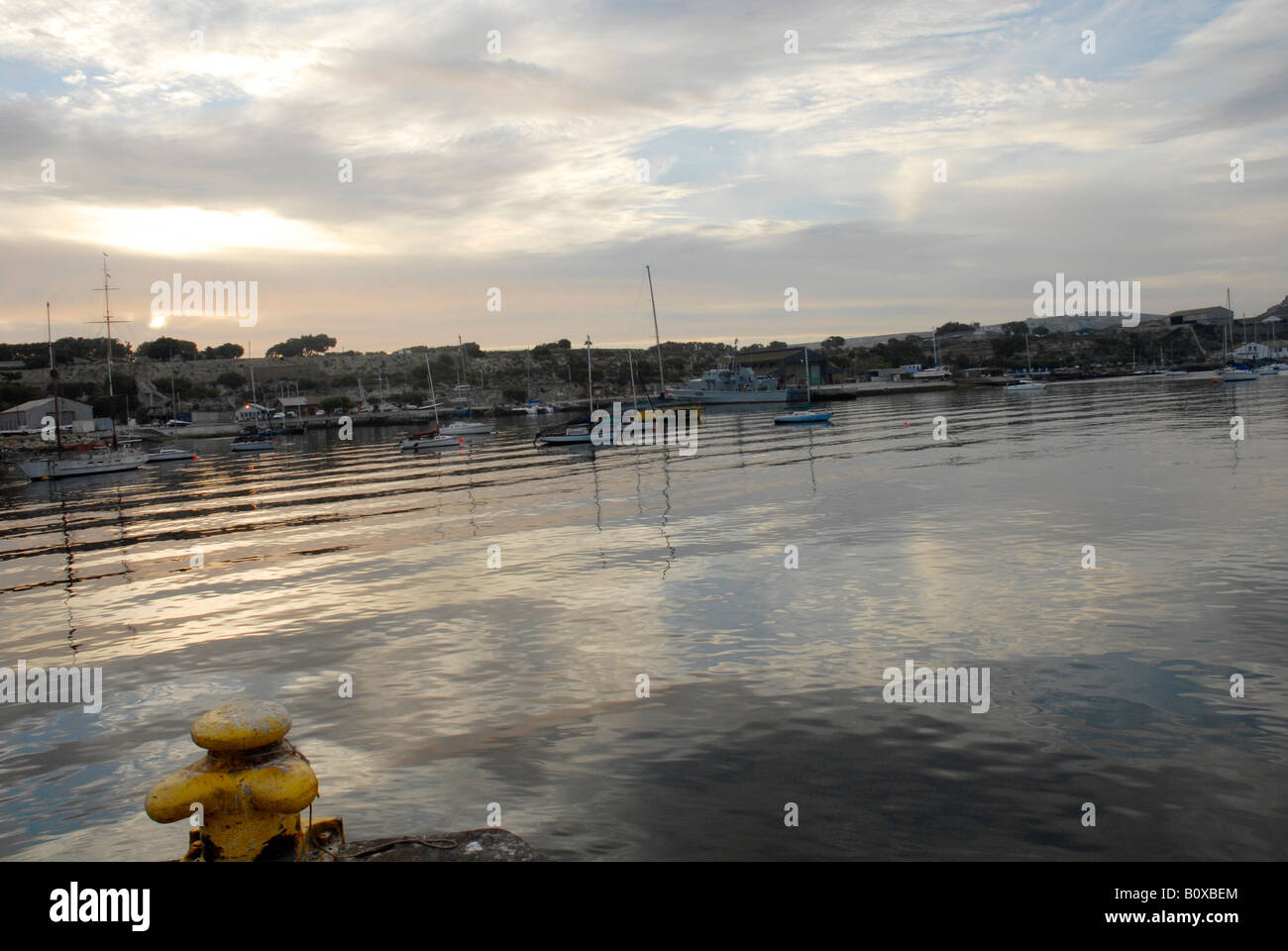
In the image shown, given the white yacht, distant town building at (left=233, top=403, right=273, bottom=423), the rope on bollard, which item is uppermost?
the white yacht

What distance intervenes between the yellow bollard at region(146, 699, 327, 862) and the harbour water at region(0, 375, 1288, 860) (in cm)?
315

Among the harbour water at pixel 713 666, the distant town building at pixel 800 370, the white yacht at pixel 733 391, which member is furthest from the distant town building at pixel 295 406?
the harbour water at pixel 713 666

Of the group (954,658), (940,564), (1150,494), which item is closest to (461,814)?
(954,658)

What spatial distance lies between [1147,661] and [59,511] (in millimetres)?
50742

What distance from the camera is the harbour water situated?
9.30m

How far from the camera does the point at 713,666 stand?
568 inches

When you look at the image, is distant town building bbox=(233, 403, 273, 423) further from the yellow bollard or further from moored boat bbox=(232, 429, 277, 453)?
the yellow bollard

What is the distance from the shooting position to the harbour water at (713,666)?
30.5ft

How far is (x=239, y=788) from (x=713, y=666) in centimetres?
937

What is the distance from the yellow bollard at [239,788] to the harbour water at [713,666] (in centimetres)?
315

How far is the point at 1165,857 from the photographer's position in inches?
320

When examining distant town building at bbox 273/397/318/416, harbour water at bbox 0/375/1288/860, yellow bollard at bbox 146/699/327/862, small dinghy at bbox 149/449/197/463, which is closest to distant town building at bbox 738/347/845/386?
distant town building at bbox 273/397/318/416
